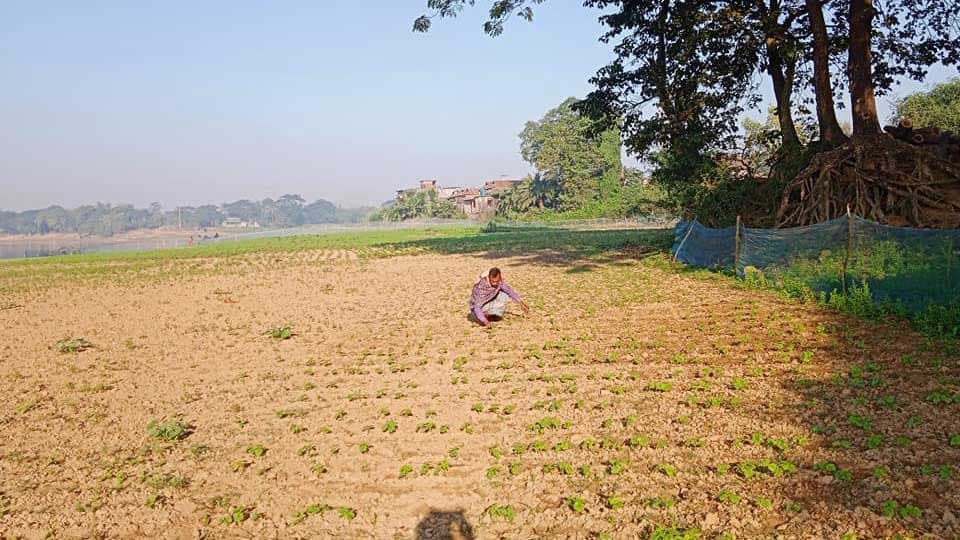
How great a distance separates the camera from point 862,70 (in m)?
16.0

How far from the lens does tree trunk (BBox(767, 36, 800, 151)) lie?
1949 cm

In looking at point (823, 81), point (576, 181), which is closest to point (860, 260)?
point (823, 81)

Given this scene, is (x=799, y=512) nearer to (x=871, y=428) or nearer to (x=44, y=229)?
(x=871, y=428)

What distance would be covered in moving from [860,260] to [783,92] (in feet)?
39.1

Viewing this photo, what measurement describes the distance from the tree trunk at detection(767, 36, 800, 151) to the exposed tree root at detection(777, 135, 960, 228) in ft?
11.8

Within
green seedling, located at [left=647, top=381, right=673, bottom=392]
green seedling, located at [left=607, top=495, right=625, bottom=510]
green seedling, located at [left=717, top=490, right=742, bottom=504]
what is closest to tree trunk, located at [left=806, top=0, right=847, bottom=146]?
green seedling, located at [left=647, top=381, right=673, bottom=392]

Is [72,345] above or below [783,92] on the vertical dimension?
below

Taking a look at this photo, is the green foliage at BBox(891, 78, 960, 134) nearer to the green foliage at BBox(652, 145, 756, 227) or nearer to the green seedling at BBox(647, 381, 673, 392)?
the green foliage at BBox(652, 145, 756, 227)

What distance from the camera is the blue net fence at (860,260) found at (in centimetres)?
914

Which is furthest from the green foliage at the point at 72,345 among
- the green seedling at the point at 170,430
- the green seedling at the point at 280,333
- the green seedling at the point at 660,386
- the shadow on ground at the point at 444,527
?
the green seedling at the point at 660,386

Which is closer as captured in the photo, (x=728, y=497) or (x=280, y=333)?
(x=728, y=497)

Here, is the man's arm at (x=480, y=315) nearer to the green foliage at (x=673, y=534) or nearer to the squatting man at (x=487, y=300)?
the squatting man at (x=487, y=300)

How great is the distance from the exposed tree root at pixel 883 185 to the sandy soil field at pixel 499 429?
4.85 meters

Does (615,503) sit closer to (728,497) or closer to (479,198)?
(728,497)
